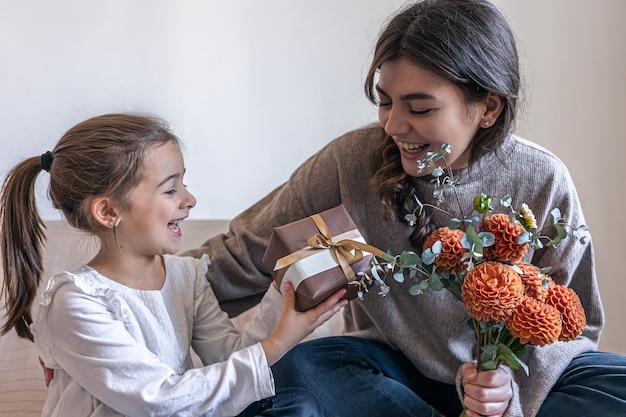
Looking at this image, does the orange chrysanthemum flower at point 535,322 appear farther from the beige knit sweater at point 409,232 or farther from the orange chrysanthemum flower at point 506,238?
the beige knit sweater at point 409,232

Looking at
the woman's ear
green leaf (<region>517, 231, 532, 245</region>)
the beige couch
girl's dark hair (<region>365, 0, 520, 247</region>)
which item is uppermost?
girl's dark hair (<region>365, 0, 520, 247</region>)

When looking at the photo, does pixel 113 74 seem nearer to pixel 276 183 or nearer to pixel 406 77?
pixel 276 183

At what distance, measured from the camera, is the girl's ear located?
117 centimetres

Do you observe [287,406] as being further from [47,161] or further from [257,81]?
[257,81]

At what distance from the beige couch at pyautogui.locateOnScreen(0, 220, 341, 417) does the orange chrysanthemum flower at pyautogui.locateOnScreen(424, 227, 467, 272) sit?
2.47ft

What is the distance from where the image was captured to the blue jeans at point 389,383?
1171 mm

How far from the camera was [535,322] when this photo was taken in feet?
2.89

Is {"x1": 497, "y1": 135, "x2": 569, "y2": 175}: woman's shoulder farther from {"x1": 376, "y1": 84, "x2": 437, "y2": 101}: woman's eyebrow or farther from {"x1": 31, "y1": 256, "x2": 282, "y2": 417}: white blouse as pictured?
{"x1": 31, "y1": 256, "x2": 282, "y2": 417}: white blouse

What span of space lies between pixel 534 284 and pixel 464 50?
1.34ft

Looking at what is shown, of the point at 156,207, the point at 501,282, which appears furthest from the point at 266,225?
the point at 501,282

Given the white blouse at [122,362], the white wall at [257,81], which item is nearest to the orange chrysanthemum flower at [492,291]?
the white blouse at [122,362]

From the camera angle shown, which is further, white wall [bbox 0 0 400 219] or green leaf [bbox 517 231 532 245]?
white wall [bbox 0 0 400 219]

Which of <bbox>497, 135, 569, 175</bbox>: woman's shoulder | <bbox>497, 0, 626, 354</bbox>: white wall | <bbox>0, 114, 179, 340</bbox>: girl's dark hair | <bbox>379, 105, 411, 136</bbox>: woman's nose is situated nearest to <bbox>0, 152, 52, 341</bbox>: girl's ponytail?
<bbox>0, 114, 179, 340</bbox>: girl's dark hair

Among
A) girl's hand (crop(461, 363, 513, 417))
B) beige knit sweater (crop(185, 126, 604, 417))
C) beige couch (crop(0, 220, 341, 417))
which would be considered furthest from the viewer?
beige couch (crop(0, 220, 341, 417))
